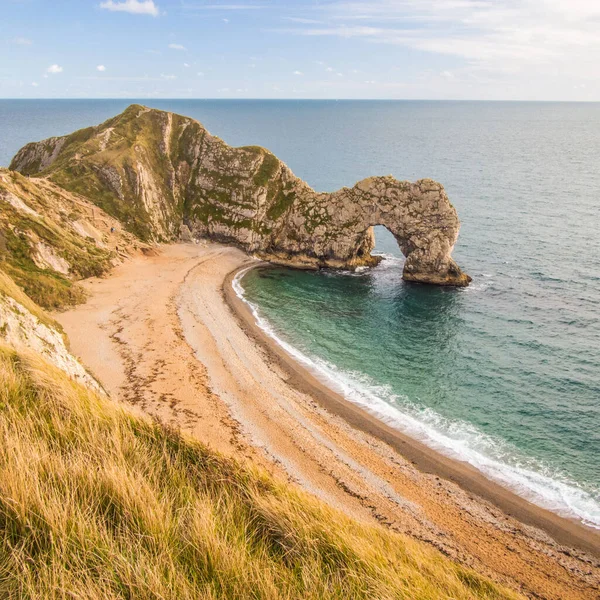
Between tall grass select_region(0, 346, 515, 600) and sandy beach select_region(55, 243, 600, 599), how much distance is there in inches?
479

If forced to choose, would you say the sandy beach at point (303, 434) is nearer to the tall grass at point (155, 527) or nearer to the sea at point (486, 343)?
the sea at point (486, 343)

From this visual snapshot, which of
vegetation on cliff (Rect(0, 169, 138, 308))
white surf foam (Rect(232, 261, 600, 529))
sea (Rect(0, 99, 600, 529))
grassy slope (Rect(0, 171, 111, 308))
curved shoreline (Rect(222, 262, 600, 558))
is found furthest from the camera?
vegetation on cliff (Rect(0, 169, 138, 308))

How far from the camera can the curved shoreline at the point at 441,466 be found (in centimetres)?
2558

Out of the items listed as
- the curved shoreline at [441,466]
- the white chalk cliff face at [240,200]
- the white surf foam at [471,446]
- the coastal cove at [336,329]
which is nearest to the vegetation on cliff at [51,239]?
the coastal cove at [336,329]

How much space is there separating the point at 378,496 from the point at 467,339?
26066 mm

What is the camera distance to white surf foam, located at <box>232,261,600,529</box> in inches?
1082

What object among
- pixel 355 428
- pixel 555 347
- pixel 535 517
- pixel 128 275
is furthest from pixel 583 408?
pixel 128 275

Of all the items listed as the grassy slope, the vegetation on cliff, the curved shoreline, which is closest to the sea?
the curved shoreline

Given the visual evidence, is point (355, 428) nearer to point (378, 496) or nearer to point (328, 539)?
point (378, 496)

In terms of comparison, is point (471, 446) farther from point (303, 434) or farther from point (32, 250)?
point (32, 250)

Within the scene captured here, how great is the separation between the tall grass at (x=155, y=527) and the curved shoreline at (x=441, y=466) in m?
21.9

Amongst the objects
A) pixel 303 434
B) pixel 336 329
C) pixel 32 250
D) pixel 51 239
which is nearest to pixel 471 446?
pixel 303 434

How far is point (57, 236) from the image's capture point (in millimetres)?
55250

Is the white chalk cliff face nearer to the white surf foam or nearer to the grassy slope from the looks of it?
the grassy slope
